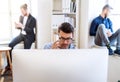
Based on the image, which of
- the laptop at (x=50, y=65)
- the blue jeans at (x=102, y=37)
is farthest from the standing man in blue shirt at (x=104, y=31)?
the laptop at (x=50, y=65)

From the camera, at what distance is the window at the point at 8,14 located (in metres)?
4.53

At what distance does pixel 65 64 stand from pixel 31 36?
10.7 ft

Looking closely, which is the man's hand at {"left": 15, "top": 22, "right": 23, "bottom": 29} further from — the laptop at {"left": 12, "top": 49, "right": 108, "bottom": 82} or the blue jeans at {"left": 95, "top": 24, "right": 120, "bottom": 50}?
the laptop at {"left": 12, "top": 49, "right": 108, "bottom": 82}

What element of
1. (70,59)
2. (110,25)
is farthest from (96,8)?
(70,59)

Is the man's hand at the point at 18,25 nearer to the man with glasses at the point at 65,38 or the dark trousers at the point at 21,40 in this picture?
the dark trousers at the point at 21,40

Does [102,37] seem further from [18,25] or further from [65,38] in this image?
[65,38]

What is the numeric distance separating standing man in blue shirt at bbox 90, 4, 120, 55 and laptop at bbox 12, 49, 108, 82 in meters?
2.62

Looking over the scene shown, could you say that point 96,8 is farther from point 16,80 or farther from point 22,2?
point 16,80

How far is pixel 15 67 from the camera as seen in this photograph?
3.59ft

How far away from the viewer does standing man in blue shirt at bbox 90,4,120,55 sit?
374 cm

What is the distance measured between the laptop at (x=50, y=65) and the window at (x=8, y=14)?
11.8 feet

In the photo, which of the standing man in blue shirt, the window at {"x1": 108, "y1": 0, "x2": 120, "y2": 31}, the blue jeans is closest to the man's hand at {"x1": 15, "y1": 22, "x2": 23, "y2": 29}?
the standing man in blue shirt

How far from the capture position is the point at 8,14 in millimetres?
4555

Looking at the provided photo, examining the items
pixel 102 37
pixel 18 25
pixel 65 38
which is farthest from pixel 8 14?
pixel 65 38
